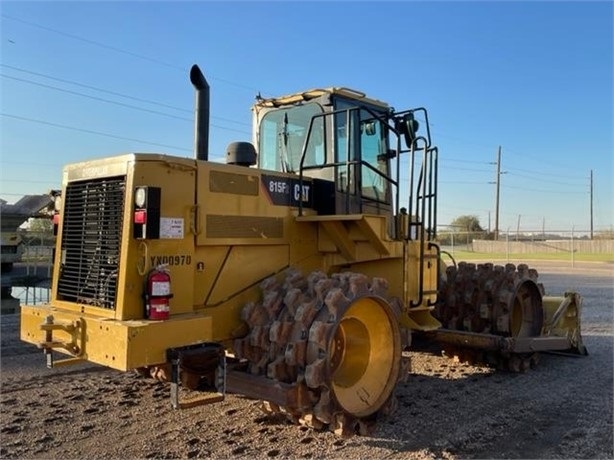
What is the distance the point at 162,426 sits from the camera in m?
5.25

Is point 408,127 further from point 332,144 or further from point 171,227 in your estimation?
point 171,227

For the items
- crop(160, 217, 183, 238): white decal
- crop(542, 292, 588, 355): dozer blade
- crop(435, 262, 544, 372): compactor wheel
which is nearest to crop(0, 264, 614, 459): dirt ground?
crop(435, 262, 544, 372): compactor wheel

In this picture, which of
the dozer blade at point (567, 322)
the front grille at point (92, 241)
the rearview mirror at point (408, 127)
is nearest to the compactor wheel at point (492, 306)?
the dozer blade at point (567, 322)

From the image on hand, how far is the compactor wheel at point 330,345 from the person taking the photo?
182 inches

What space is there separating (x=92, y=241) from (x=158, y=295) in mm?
1004

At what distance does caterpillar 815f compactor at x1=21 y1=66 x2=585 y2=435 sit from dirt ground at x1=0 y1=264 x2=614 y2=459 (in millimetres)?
346

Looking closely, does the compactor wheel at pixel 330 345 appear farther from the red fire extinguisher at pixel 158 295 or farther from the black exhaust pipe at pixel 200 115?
the black exhaust pipe at pixel 200 115

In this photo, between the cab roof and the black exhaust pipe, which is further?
the cab roof

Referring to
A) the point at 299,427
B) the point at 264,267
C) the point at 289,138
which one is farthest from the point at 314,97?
the point at 299,427

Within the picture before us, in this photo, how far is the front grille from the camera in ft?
15.6

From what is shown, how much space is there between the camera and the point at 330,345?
4656 millimetres

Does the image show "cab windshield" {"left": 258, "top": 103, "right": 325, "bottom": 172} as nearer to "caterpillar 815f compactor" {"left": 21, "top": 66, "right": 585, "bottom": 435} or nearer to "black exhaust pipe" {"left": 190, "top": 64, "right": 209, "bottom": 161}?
"caterpillar 815f compactor" {"left": 21, "top": 66, "right": 585, "bottom": 435}

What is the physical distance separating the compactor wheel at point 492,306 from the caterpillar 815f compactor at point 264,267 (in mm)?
403

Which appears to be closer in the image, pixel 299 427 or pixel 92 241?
pixel 92 241
